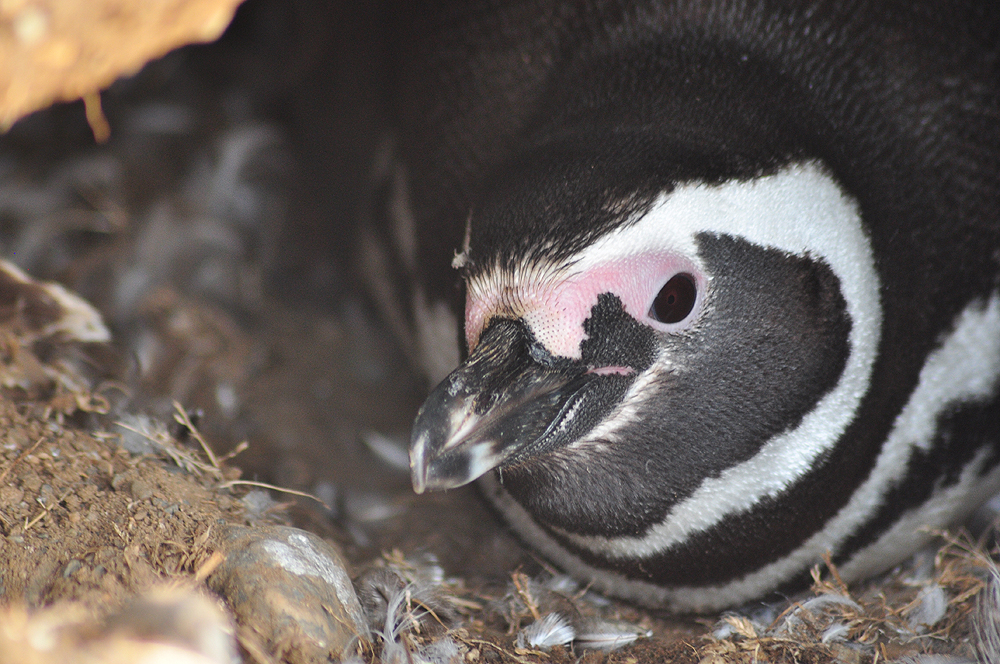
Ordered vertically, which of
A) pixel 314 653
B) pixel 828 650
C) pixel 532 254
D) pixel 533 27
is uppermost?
pixel 533 27

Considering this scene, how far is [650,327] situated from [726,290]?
11 cm

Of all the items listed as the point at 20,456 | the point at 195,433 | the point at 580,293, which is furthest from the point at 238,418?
the point at 580,293

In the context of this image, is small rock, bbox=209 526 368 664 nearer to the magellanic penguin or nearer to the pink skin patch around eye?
the magellanic penguin

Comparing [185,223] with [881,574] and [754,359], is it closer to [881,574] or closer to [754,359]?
[754,359]

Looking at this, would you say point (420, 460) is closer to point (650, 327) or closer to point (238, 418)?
point (650, 327)

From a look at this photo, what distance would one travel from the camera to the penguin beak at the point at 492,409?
111cm

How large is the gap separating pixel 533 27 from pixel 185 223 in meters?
1.13

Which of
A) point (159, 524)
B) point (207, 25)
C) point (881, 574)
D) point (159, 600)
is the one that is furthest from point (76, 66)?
point (881, 574)

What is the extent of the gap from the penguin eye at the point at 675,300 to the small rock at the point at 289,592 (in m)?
0.56

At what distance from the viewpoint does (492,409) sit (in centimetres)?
111

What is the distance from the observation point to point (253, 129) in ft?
7.76

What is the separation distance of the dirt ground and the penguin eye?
0.48m

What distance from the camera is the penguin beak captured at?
111 cm

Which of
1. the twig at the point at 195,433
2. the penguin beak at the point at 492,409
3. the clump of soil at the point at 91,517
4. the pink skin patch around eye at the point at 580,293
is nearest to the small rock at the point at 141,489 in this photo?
the clump of soil at the point at 91,517
